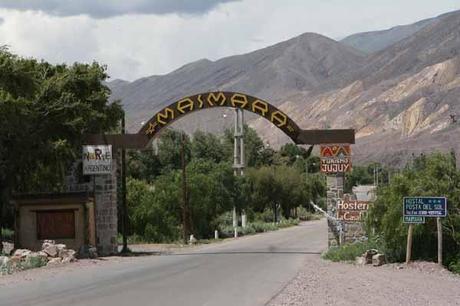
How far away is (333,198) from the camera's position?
35531 millimetres

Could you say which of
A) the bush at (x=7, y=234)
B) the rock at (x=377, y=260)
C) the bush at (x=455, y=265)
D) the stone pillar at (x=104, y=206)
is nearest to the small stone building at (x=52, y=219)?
the stone pillar at (x=104, y=206)

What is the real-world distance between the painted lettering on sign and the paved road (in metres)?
7.77

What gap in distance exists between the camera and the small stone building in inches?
1409

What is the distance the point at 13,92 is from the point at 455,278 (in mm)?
19817

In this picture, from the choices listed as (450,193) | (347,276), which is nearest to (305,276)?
(347,276)

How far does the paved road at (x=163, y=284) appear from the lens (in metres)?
18.0

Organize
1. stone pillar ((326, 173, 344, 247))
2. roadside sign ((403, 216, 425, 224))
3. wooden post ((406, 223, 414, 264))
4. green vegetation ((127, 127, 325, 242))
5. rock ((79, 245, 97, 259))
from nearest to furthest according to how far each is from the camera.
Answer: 1. roadside sign ((403, 216, 425, 224))
2. wooden post ((406, 223, 414, 264))
3. rock ((79, 245, 97, 259))
4. stone pillar ((326, 173, 344, 247))
5. green vegetation ((127, 127, 325, 242))

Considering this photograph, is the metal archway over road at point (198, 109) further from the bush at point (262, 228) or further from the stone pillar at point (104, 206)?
the bush at point (262, 228)

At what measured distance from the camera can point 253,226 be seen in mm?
76812

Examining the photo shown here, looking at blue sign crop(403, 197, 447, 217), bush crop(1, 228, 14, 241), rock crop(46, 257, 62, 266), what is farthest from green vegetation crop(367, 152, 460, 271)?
bush crop(1, 228, 14, 241)

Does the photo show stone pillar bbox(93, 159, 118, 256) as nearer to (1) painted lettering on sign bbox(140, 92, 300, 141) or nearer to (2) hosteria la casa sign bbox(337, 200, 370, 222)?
(1) painted lettering on sign bbox(140, 92, 300, 141)

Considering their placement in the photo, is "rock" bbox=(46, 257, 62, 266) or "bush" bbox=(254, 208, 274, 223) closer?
"rock" bbox=(46, 257, 62, 266)

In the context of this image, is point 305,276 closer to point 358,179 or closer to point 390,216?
point 390,216

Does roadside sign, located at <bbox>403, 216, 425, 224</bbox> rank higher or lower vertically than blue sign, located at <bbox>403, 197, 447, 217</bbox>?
lower
